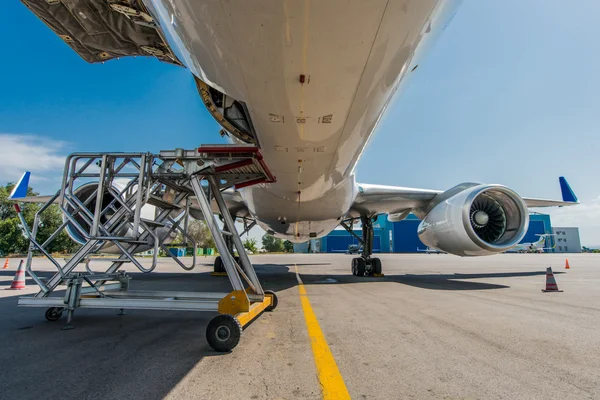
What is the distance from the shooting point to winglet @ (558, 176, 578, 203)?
476 inches

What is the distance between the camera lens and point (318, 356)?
2.63 m

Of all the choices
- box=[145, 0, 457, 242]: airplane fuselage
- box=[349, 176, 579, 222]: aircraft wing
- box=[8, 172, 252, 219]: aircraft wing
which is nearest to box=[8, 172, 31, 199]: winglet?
box=[8, 172, 252, 219]: aircraft wing

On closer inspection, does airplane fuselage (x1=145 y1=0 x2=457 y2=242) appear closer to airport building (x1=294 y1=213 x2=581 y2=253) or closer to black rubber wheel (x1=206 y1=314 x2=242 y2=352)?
black rubber wheel (x1=206 y1=314 x2=242 y2=352)

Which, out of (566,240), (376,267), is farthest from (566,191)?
(566,240)

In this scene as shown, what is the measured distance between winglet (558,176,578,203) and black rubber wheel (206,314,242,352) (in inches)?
560

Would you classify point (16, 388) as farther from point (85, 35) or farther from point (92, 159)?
point (85, 35)

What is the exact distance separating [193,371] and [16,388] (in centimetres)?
109

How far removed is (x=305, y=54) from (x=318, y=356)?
7.72ft

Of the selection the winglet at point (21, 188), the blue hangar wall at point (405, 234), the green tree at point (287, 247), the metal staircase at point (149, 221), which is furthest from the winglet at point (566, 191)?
the green tree at point (287, 247)

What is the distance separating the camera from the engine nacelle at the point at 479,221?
7.66 m

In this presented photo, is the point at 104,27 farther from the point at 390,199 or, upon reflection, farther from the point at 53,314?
the point at 390,199

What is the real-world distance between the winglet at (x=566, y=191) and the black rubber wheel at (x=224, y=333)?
14.2 meters

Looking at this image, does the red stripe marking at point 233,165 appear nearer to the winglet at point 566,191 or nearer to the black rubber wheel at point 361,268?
the black rubber wheel at point 361,268

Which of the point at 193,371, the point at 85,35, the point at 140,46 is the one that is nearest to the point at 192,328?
the point at 193,371
